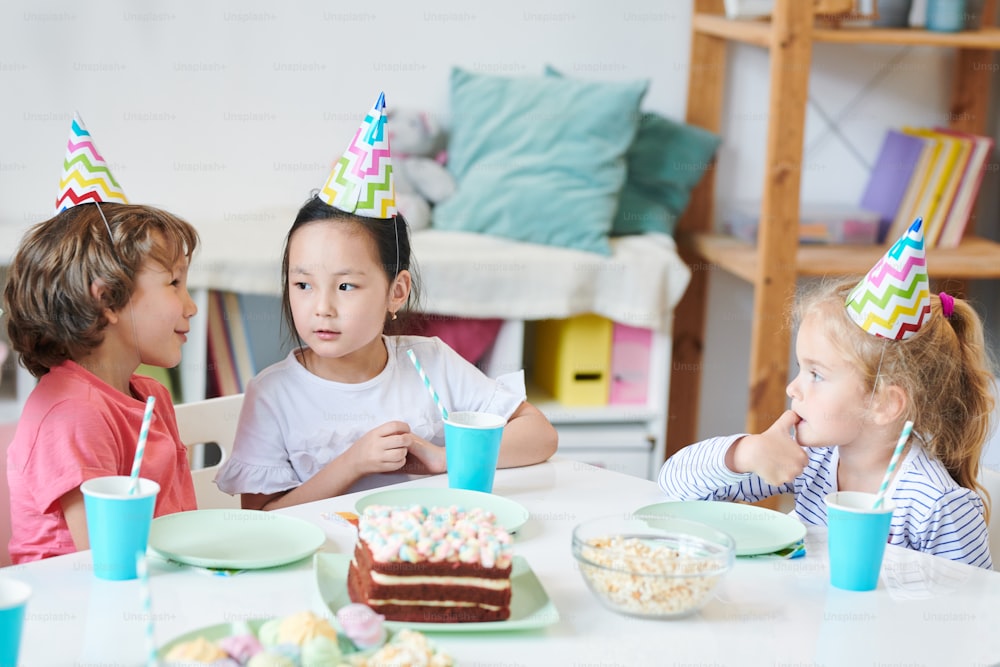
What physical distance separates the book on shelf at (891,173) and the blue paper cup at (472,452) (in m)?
1.86

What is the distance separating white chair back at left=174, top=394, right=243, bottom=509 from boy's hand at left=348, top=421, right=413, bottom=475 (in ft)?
0.83

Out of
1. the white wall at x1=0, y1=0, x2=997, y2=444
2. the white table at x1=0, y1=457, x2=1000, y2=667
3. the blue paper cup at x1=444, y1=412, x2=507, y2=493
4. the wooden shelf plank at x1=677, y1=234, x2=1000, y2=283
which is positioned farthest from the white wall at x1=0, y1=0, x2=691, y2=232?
the white table at x1=0, y1=457, x2=1000, y2=667

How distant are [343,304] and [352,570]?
60 centimetres

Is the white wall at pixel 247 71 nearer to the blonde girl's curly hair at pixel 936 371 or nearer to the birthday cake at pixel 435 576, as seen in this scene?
the blonde girl's curly hair at pixel 936 371

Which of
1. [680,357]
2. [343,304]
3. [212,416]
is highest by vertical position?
[343,304]

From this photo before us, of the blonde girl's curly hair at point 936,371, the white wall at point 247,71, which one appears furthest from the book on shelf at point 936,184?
the blonde girl's curly hair at point 936,371

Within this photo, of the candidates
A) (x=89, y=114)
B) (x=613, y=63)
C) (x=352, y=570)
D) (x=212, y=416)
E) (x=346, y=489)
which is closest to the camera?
(x=352, y=570)

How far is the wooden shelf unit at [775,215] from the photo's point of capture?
2.43 metres

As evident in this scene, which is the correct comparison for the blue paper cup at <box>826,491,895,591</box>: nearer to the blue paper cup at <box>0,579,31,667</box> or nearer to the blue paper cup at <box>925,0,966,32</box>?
the blue paper cup at <box>0,579,31,667</box>

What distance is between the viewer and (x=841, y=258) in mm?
2648

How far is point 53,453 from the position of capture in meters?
1.24

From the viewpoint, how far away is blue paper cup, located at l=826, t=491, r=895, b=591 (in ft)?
3.53

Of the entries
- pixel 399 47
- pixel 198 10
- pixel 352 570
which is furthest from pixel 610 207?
pixel 352 570

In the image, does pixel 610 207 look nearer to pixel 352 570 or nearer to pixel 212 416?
pixel 212 416
